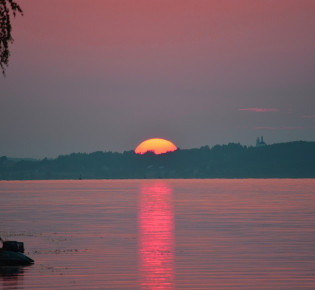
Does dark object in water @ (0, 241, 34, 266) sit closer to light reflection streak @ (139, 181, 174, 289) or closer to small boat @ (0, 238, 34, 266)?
small boat @ (0, 238, 34, 266)

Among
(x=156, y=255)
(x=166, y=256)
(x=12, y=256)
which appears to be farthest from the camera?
(x=156, y=255)

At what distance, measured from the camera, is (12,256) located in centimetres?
4075

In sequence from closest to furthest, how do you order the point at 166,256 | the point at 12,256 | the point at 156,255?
the point at 12,256
the point at 166,256
the point at 156,255

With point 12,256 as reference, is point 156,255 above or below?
above

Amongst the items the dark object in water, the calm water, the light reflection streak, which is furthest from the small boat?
the light reflection streak

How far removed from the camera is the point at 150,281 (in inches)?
1431

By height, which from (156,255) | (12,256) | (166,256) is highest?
(156,255)

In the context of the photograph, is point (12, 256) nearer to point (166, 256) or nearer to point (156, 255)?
point (166, 256)

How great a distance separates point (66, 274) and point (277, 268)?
10416mm

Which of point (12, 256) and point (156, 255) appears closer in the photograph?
point (12, 256)

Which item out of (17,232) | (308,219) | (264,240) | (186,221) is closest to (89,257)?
(264,240)

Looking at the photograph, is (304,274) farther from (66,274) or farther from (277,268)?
(66,274)

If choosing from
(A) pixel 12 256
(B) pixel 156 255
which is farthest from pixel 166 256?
(A) pixel 12 256

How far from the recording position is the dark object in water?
40594 mm
